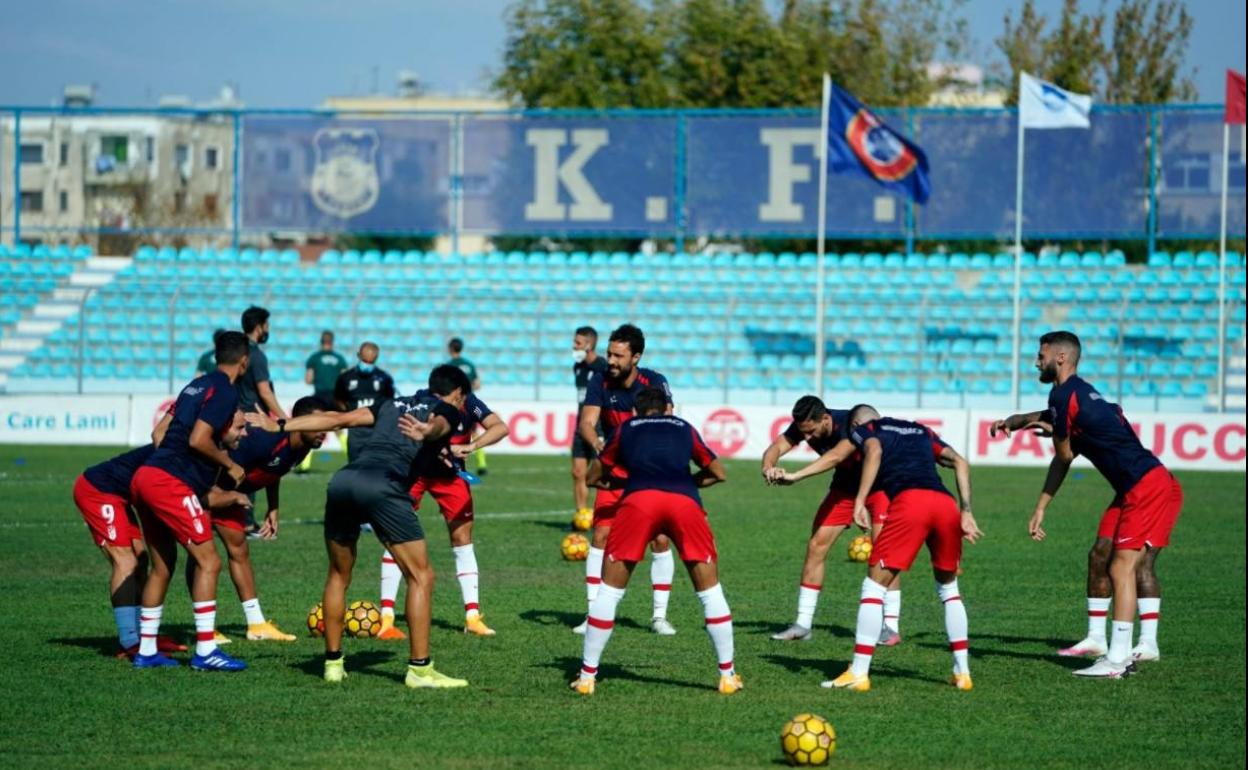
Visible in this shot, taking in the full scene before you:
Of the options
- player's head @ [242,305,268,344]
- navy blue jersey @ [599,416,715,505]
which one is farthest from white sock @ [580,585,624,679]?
Answer: player's head @ [242,305,268,344]

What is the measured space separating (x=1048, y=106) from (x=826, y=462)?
25.0 meters

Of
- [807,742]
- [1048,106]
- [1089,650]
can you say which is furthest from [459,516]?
[1048,106]

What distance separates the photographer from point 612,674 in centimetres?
1134

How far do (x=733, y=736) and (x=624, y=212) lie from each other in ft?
104

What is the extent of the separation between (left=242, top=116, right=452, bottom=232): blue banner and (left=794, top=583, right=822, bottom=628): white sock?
1160 inches

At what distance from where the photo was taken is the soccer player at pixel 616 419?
12289 millimetres

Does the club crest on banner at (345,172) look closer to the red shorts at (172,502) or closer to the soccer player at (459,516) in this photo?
the soccer player at (459,516)

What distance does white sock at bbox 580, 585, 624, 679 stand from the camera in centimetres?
1045

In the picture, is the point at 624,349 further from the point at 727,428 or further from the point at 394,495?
the point at 727,428

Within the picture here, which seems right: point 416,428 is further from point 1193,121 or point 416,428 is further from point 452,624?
point 1193,121

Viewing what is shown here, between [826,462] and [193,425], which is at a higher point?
[193,425]

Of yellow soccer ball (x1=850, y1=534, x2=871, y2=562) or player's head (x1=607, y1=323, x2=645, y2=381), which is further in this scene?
yellow soccer ball (x1=850, y1=534, x2=871, y2=562)

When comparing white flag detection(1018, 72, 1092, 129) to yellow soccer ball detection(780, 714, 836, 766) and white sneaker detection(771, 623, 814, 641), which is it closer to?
white sneaker detection(771, 623, 814, 641)

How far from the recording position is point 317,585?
15.1 metres
